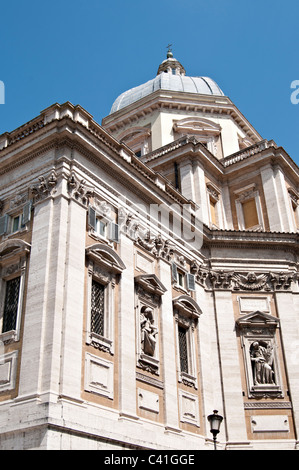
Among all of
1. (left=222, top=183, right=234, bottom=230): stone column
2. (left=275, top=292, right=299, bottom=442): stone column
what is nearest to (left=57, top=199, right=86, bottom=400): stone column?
(left=275, top=292, right=299, bottom=442): stone column

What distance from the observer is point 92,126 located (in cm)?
2084

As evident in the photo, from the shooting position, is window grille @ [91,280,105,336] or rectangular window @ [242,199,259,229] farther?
rectangular window @ [242,199,259,229]

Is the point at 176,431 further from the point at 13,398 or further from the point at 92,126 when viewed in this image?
the point at 92,126

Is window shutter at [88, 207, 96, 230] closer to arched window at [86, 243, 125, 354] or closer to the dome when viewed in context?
arched window at [86, 243, 125, 354]

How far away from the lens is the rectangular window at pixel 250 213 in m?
29.5

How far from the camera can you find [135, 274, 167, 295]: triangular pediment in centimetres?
2011

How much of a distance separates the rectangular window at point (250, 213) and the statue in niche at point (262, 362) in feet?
25.4

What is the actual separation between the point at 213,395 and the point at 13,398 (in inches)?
368

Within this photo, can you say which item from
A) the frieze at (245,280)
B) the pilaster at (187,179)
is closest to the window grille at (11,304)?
the frieze at (245,280)

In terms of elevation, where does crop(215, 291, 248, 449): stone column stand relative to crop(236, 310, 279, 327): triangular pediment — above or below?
below

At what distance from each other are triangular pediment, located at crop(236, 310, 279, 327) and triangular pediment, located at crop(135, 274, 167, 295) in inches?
186

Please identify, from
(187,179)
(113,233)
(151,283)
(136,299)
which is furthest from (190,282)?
(187,179)

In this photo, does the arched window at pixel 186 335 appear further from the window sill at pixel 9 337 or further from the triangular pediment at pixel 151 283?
the window sill at pixel 9 337
